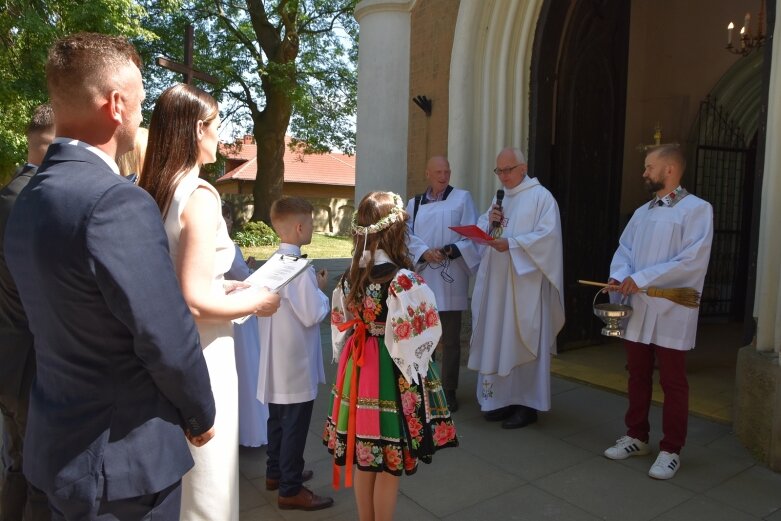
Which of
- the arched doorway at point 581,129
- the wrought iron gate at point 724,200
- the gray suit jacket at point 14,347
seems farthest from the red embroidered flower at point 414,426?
the wrought iron gate at point 724,200

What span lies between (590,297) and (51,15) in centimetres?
1104

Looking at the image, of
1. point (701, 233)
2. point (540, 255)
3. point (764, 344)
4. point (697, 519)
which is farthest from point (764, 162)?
point (697, 519)

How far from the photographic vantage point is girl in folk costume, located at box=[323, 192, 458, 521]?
2600 mm

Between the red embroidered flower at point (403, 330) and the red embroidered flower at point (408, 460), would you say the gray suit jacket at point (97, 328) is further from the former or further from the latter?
the red embroidered flower at point (408, 460)

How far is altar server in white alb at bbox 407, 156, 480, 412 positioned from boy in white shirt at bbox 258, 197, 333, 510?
1653 millimetres

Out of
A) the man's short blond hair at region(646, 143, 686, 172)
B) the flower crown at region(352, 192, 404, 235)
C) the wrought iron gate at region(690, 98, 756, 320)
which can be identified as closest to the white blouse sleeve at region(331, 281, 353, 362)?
the flower crown at region(352, 192, 404, 235)

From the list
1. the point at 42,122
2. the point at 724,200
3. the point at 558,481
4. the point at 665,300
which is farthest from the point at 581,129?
the point at 42,122

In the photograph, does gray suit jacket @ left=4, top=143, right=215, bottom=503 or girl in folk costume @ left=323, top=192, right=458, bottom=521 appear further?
girl in folk costume @ left=323, top=192, right=458, bottom=521

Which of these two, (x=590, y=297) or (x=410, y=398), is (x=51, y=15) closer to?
(x=590, y=297)

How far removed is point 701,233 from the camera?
3.42 metres

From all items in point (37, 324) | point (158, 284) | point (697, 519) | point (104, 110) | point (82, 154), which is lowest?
point (697, 519)

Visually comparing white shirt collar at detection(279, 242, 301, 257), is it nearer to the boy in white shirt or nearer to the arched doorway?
the boy in white shirt

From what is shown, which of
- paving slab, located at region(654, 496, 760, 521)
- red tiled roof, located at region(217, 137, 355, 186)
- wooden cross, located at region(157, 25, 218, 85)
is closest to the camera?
paving slab, located at region(654, 496, 760, 521)

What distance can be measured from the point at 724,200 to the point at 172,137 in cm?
852
